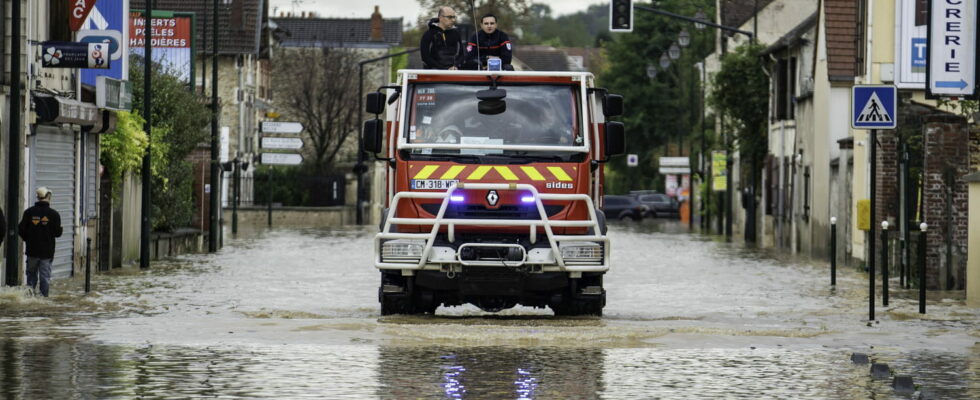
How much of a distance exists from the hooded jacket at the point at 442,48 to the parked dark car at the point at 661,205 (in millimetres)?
76076

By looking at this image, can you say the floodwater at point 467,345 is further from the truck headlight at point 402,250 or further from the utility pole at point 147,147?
the utility pole at point 147,147

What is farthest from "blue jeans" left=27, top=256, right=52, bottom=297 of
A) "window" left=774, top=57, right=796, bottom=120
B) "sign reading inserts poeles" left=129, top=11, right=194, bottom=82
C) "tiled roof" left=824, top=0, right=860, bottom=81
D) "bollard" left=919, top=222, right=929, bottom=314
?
"window" left=774, top=57, right=796, bottom=120

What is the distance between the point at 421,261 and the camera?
19344 millimetres

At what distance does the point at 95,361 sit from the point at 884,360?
6465mm

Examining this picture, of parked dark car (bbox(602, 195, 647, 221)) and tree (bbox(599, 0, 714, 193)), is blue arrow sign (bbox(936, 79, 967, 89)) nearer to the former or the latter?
parked dark car (bbox(602, 195, 647, 221))

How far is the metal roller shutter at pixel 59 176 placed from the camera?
2964 cm

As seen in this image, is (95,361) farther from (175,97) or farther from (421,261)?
(175,97)

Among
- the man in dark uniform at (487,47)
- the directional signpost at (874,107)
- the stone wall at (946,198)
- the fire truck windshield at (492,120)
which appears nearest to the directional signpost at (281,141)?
the stone wall at (946,198)

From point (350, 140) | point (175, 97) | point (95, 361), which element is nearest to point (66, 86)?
point (175, 97)

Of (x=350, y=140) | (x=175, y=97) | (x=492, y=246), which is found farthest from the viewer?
(x=350, y=140)

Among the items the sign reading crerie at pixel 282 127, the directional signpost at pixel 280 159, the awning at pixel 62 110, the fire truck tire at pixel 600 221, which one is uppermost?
the sign reading crerie at pixel 282 127

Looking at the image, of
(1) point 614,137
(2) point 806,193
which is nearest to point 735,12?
(2) point 806,193

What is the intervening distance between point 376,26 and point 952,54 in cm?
9335

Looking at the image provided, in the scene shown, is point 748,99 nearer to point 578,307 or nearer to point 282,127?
A: point 282,127
